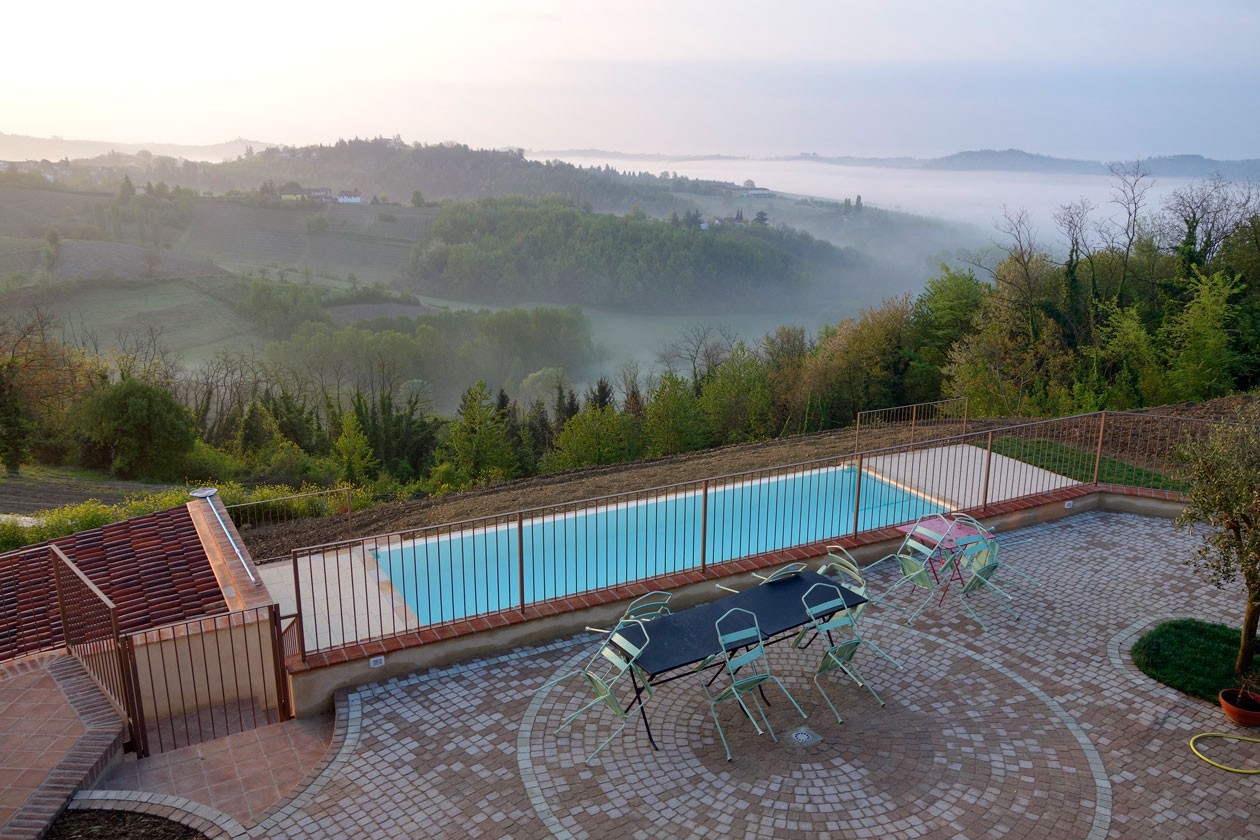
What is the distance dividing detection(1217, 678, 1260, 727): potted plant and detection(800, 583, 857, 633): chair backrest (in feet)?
8.58

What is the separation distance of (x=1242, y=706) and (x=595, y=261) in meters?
93.6

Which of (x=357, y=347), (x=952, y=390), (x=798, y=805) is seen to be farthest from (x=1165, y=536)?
(x=357, y=347)

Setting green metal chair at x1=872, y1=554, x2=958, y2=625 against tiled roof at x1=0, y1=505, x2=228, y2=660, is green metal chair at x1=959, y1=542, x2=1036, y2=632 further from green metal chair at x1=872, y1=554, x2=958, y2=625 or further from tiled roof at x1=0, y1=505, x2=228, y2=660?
tiled roof at x1=0, y1=505, x2=228, y2=660

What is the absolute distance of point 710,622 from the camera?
20.7 feet

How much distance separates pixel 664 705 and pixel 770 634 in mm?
991

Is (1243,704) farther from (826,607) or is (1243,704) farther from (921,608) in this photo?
(826,607)

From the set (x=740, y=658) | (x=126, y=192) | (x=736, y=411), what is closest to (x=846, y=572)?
(x=740, y=658)

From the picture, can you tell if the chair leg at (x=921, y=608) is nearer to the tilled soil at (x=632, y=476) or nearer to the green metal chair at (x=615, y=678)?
the green metal chair at (x=615, y=678)

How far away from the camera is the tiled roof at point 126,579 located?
8.87 m

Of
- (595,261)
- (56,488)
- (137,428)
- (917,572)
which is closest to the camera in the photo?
(917,572)

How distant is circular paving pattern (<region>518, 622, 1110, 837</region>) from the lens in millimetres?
5162

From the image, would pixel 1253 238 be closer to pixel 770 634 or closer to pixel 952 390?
pixel 952 390

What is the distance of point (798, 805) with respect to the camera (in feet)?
17.4

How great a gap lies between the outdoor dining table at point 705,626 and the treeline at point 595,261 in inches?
3551
